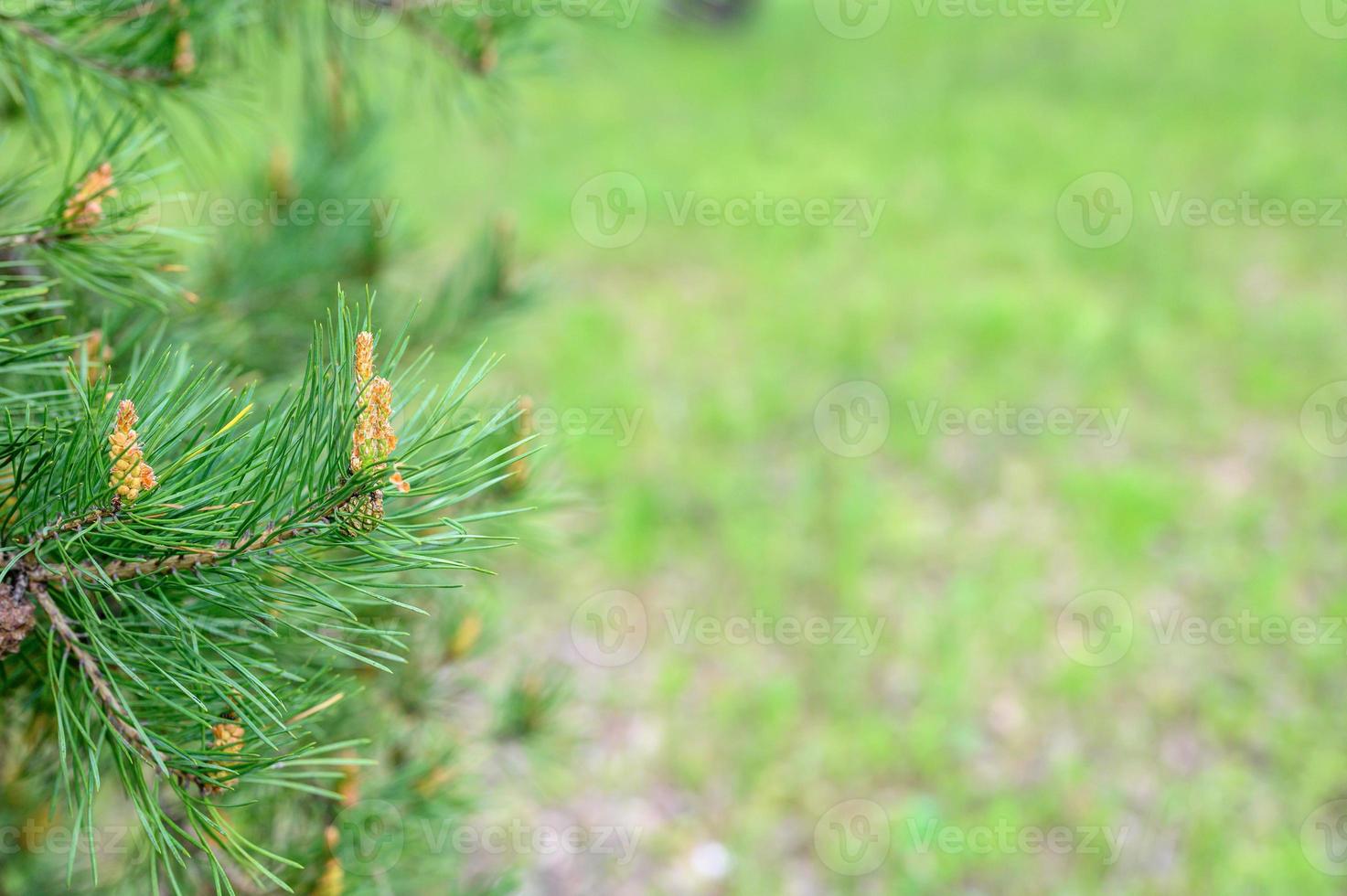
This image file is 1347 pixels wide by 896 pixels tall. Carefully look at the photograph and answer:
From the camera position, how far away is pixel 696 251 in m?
6.41

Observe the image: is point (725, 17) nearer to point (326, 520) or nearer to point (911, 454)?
point (911, 454)

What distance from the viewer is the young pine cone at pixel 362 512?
24.1 inches

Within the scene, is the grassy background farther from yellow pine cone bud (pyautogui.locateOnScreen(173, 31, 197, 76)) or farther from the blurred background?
yellow pine cone bud (pyautogui.locateOnScreen(173, 31, 197, 76))

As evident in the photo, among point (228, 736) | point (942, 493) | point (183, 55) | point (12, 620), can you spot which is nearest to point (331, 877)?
point (228, 736)

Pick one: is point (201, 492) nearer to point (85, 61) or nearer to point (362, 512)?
point (362, 512)

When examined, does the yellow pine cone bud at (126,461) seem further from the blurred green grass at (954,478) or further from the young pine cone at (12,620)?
the blurred green grass at (954,478)

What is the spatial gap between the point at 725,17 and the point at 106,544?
11.0 metres

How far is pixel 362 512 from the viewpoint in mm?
616

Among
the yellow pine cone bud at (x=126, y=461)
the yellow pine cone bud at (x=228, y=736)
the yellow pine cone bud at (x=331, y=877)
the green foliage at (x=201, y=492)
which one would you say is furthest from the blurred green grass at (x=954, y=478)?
the yellow pine cone bud at (x=126, y=461)

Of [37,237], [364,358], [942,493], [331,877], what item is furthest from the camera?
[942,493]

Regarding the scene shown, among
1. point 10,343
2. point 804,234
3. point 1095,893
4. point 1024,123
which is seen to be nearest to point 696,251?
point 804,234

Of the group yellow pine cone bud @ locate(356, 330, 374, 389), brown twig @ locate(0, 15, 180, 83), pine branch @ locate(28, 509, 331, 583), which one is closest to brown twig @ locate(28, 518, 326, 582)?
pine branch @ locate(28, 509, 331, 583)

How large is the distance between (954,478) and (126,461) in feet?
13.6

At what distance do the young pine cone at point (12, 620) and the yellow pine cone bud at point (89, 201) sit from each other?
385mm
